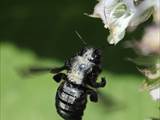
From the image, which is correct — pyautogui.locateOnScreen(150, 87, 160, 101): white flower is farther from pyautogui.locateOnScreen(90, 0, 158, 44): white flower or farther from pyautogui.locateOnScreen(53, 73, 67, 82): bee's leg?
pyautogui.locateOnScreen(53, 73, 67, 82): bee's leg

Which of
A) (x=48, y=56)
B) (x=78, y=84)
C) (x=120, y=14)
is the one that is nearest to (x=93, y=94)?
(x=78, y=84)

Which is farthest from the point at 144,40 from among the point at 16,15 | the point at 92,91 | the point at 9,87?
the point at 16,15

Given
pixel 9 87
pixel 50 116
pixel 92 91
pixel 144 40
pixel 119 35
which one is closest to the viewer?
pixel 144 40

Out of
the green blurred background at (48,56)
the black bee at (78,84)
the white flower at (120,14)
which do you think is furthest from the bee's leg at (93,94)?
the green blurred background at (48,56)

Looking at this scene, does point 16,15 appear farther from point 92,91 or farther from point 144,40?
point 144,40

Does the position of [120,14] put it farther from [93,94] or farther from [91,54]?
[93,94]

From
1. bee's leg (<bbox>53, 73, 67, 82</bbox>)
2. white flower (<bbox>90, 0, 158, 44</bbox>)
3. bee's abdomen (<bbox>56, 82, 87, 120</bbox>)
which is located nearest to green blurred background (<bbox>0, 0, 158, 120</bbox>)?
bee's leg (<bbox>53, 73, 67, 82</bbox>)

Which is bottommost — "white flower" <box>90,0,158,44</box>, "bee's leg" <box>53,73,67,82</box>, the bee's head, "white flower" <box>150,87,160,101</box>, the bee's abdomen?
the bee's abdomen
